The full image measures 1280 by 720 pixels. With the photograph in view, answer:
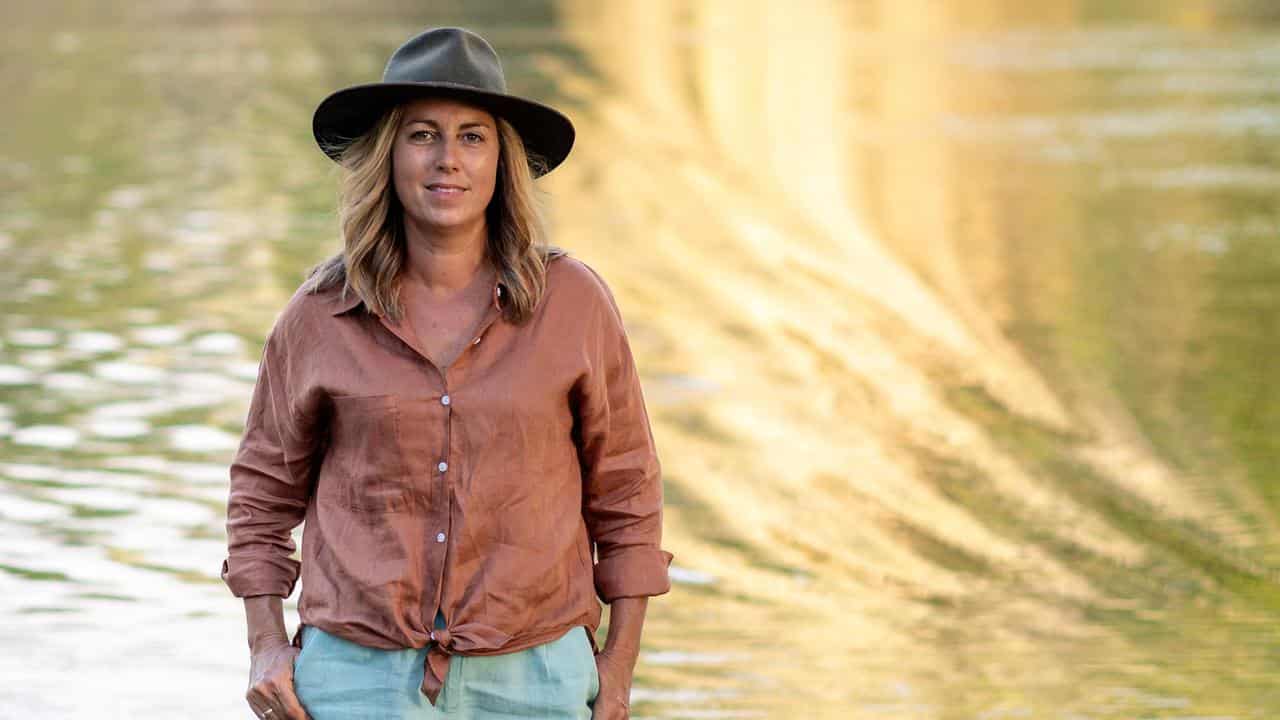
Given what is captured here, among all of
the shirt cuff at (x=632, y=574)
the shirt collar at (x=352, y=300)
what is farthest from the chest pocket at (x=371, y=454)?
the shirt cuff at (x=632, y=574)

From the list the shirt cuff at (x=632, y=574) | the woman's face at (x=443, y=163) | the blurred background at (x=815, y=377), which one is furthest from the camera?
the blurred background at (x=815, y=377)

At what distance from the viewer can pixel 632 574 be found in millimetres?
3422

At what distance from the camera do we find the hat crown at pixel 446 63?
328 cm

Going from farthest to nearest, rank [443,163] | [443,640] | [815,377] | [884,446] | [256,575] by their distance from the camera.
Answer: [815,377] → [884,446] → [256,575] → [443,163] → [443,640]

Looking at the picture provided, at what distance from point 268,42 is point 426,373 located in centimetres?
3255

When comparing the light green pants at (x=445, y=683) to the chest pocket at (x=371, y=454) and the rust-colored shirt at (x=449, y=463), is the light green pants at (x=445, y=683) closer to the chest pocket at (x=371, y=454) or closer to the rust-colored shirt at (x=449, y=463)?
the rust-colored shirt at (x=449, y=463)

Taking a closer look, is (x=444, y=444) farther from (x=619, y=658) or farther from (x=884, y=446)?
(x=884, y=446)

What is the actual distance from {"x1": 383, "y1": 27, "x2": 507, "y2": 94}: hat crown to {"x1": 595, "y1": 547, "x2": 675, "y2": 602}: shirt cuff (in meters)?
0.75

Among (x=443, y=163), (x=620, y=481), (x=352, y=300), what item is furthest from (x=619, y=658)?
(x=443, y=163)

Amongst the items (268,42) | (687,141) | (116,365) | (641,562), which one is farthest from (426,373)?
(268,42)

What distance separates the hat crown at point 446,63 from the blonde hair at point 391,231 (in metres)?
0.09

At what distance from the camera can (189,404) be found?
1020 centimetres

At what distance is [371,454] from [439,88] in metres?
0.56

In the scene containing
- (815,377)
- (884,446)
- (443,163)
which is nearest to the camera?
(443,163)
